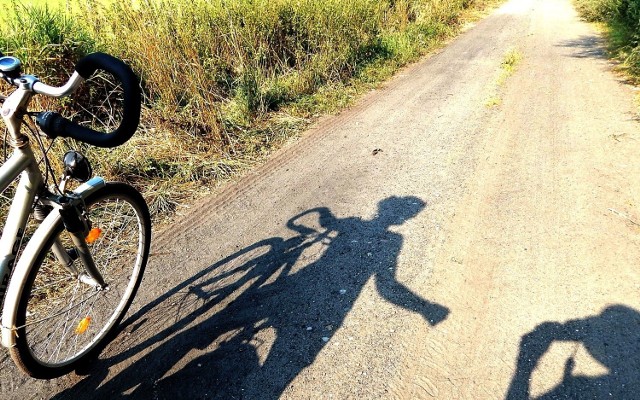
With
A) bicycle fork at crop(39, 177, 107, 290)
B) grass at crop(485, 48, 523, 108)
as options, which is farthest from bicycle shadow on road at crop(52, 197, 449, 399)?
grass at crop(485, 48, 523, 108)

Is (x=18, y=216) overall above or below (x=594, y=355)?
above

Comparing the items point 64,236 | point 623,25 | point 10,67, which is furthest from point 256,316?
point 623,25

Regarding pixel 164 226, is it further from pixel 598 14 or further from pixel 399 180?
pixel 598 14

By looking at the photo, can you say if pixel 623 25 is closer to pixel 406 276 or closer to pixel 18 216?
pixel 406 276

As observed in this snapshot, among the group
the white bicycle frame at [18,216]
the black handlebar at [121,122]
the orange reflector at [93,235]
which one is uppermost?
the black handlebar at [121,122]

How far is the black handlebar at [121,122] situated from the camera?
1.41 m

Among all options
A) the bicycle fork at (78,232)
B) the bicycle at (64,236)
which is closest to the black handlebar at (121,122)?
the bicycle at (64,236)

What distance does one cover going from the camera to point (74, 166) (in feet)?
6.16

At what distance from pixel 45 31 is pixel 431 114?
505 cm

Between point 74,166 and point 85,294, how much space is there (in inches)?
48.2

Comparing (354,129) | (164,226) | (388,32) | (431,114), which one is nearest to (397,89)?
(431,114)

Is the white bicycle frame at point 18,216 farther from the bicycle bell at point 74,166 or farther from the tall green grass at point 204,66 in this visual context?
the tall green grass at point 204,66

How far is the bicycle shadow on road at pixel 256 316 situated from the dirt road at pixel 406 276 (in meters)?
0.01

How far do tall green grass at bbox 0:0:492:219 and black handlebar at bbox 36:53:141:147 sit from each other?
244 centimetres
